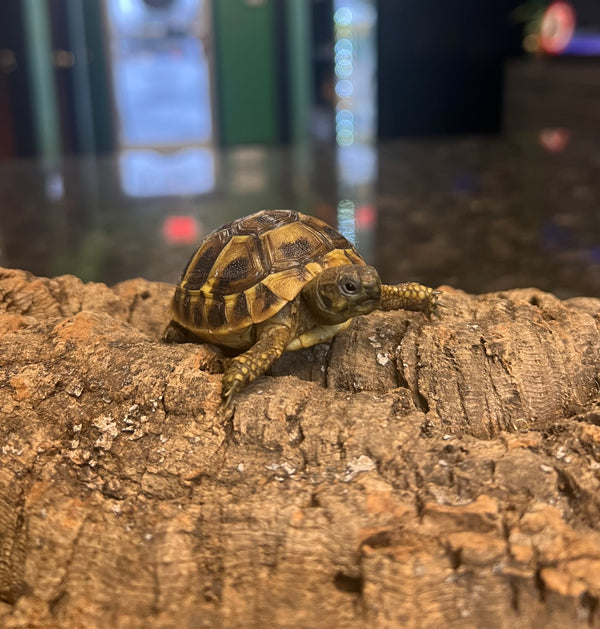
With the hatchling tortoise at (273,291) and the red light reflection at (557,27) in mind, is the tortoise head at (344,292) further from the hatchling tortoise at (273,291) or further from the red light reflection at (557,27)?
the red light reflection at (557,27)

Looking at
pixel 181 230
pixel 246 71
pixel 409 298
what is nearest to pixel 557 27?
pixel 246 71

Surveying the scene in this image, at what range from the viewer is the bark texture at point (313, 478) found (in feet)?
4.81

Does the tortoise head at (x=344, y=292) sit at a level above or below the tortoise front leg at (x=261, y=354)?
above

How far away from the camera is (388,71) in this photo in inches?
348

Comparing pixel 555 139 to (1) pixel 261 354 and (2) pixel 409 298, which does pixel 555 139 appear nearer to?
(2) pixel 409 298

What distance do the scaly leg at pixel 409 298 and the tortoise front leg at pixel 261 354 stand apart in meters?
0.40

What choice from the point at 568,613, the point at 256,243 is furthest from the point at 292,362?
the point at 568,613

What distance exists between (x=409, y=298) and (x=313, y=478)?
0.84 meters

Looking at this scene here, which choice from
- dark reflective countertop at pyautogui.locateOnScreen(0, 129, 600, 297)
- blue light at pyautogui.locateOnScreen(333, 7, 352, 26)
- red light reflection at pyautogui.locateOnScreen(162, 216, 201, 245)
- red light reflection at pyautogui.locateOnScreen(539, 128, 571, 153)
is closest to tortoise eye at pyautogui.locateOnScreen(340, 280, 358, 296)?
dark reflective countertop at pyautogui.locateOnScreen(0, 129, 600, 297)

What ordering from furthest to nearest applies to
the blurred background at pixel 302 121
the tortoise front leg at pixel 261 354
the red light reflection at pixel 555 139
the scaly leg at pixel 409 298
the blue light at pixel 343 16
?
the blue light at pixel 343 16 → the red light reflection at pixel 555 139 → the blurred background at pixel 302 121 → the scaly leg at pixel 409 298 → the tortoise front leg at pixel 261 354

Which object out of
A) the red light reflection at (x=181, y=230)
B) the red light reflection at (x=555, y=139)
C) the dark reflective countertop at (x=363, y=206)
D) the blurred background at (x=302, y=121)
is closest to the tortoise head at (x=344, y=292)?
the dark reflective countertop at (x=363, y=206)

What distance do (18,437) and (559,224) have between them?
4044 mm

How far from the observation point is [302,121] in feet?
31.1

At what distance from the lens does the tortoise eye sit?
1970 millimetres
